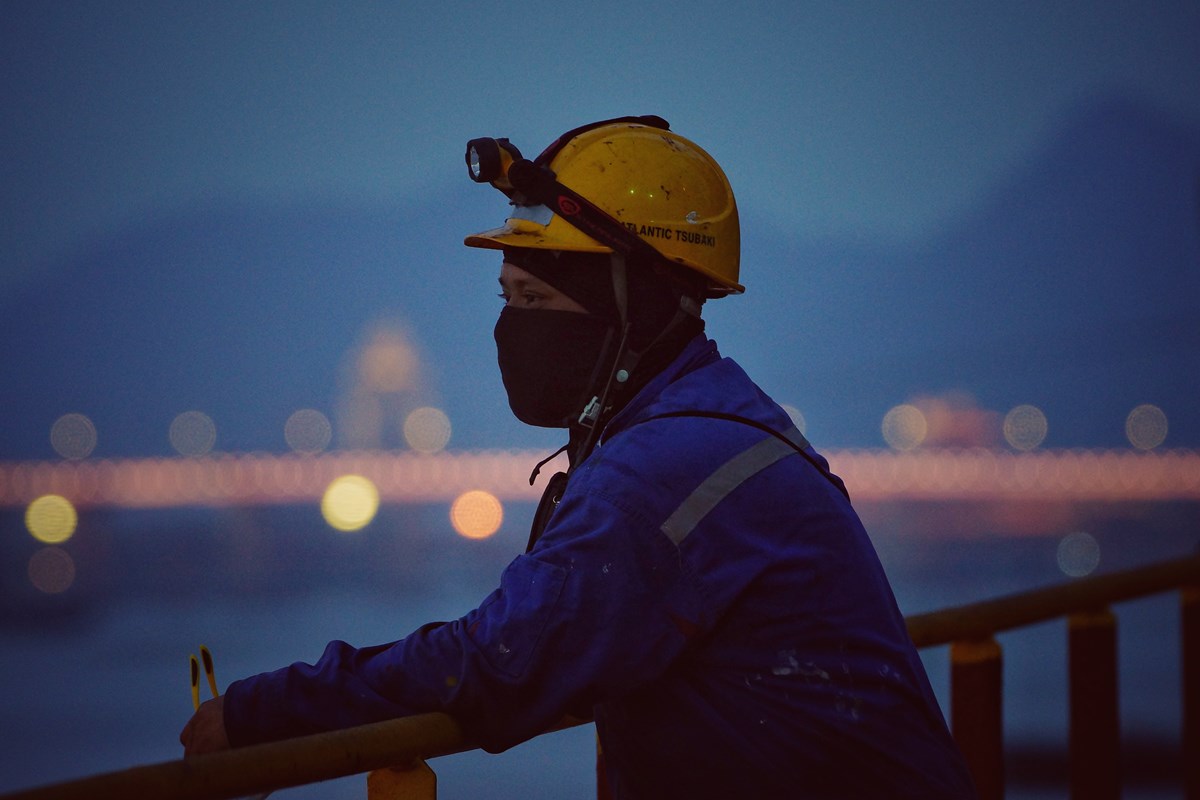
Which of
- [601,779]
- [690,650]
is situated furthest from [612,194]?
[601,779]

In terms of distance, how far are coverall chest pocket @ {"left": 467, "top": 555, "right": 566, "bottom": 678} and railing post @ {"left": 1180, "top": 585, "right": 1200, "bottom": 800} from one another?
3348 mm

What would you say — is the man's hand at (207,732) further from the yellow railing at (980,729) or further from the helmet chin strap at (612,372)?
the helmet chin strap at (612,372)

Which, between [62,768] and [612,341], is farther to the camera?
[62,768]

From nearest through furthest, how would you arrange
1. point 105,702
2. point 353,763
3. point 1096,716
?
1. point 353,763
2. point 1096,716
3. point 105,702

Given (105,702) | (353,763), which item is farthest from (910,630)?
(105,702)

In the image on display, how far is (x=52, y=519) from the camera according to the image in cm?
14125

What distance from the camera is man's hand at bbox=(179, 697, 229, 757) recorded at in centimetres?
213

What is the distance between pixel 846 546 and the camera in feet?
7.41

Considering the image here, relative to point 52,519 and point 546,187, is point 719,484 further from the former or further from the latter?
point 52,519

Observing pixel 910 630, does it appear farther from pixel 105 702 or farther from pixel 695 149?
pixel 105 702

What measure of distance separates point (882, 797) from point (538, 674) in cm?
58

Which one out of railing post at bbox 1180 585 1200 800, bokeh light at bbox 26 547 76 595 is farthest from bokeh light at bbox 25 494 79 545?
railing post at bbox 1180 585 1200 800

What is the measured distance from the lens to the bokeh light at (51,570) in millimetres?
151488

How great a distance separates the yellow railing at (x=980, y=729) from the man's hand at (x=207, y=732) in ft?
0.76
